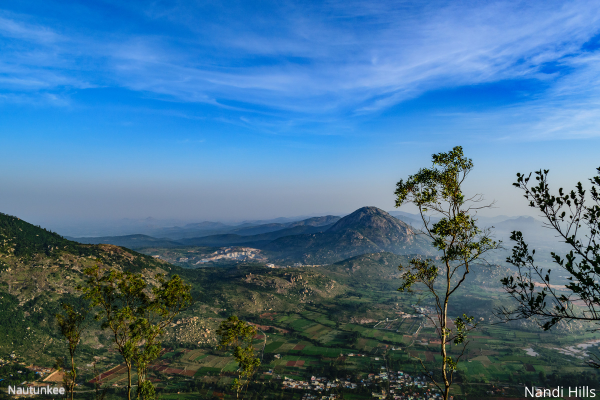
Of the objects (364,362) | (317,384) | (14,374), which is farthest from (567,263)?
(14,374)

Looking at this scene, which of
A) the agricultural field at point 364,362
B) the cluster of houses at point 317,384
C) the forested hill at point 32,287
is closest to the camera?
the cluster of houses at point 317,384

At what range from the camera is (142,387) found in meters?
34.9

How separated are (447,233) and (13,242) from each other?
808ft

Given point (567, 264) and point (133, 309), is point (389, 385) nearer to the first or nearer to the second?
point (133, 309)

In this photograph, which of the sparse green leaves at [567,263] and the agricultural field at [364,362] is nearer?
the sparse green leaves at [567,263]

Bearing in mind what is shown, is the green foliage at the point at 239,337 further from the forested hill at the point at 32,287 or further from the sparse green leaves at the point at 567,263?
the forested hill at the point at 32,287

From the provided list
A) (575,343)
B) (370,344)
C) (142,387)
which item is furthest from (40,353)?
(575,343)

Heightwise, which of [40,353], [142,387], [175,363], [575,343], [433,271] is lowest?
[575,343]

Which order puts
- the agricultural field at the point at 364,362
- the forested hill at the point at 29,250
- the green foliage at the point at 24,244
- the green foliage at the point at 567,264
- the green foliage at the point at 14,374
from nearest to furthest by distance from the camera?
1. the green foliage at the point at 567,264
2. the green foliage at the point at 14,374
3. the agricultural field at the point at 364,362
4. the forested hill at the point at 29,250
5. the green foliage at the point at 24,244

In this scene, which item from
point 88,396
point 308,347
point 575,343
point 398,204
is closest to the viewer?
point 398,204

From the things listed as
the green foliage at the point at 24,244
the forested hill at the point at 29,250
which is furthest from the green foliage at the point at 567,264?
the green foliage at the point at 24,244

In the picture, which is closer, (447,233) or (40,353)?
(447,233)

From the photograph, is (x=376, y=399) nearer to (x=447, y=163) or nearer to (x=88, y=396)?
(x=88, y=396)

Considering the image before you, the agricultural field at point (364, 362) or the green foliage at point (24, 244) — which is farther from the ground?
the green foliage at point (24, 244)
